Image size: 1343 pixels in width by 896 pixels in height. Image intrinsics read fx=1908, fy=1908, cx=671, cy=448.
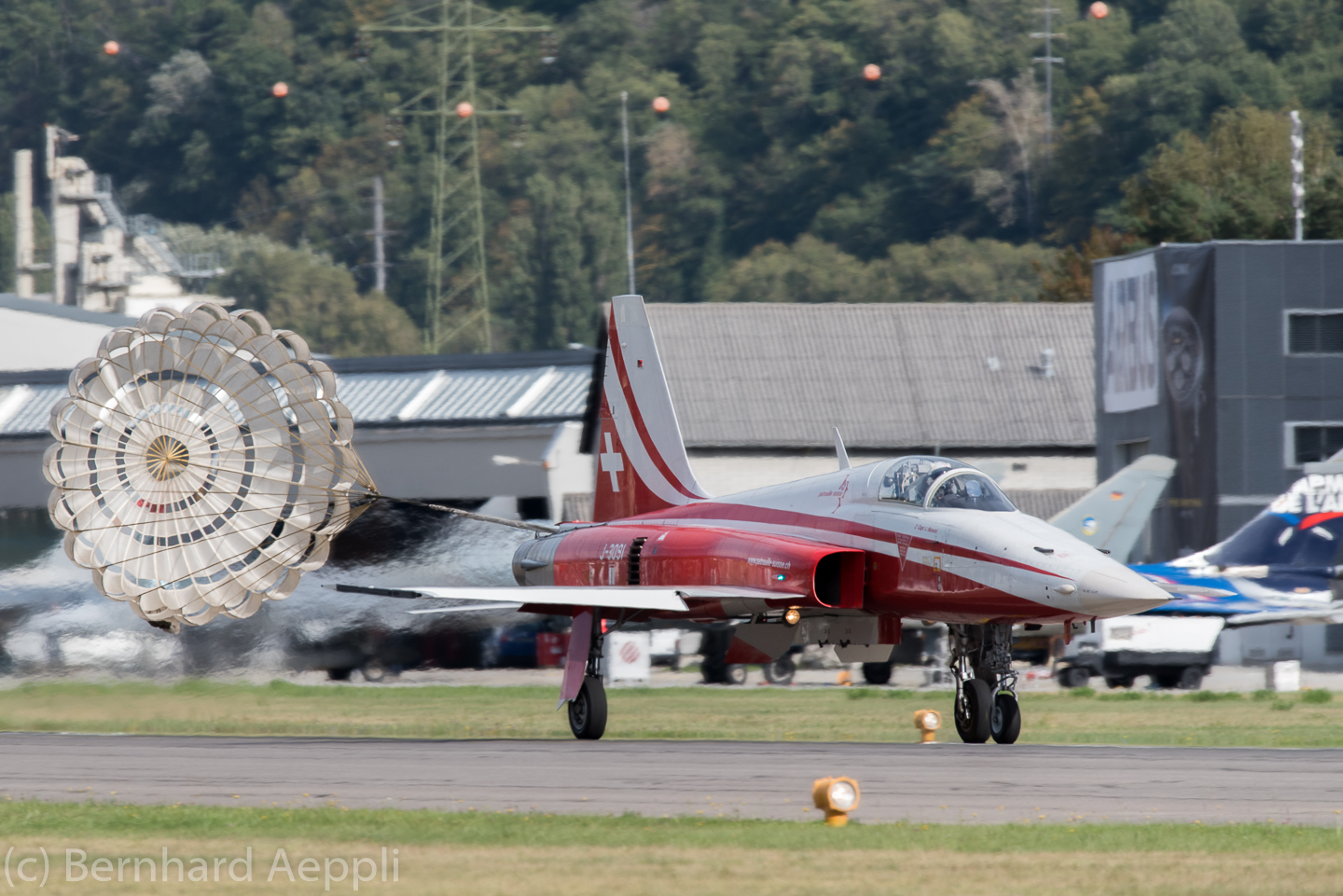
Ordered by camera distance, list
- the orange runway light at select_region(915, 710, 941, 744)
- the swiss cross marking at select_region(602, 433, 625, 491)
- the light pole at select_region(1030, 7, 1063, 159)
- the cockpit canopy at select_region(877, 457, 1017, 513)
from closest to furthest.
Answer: the cockpit canopy at select_region(877, 457, 1017, 513) < the orange runway light at select_region(915, 710, 941, 744) < the swiss cross marking at select_region(602, 433, 625, 491) < the light pole at select_region(1030, 7, 1063, 159)

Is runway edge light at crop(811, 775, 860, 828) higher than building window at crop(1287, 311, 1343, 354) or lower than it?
lower

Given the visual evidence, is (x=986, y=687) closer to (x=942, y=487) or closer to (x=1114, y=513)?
Answer: (x=942, y=487)

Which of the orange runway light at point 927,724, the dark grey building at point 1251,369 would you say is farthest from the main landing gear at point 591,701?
the dark grey building at point 1251,369

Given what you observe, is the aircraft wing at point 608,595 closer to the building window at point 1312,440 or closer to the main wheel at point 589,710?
the main wheel at point 589,710

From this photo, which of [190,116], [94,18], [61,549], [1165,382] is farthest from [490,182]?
[61,549]

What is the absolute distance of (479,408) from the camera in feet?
178

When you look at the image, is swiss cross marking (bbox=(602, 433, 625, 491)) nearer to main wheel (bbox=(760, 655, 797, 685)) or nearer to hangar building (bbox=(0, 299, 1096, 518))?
main wheel (bbox=(760, 655, 797, 685))

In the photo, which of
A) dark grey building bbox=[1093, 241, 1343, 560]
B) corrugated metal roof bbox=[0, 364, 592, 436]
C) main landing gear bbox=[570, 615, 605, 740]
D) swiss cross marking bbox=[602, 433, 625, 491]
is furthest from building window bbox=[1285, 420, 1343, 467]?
main landing gear bbox=[570, 615, 605, 740]

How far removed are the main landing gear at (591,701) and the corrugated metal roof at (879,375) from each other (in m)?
31.2

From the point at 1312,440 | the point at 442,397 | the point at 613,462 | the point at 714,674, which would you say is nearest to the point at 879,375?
the point at 442,397

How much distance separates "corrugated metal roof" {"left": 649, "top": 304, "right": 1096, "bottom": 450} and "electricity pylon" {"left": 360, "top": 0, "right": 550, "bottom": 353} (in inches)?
2212

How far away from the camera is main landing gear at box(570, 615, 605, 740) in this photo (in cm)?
2145

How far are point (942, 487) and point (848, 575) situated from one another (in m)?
1.43

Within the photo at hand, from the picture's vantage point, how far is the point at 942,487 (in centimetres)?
1944
